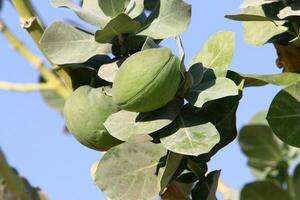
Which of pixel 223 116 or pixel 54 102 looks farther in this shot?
pixel 54 102

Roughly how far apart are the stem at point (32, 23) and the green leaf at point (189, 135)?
0.19 m

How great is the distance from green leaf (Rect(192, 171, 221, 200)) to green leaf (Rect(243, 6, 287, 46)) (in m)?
0.24

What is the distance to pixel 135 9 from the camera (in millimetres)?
1036

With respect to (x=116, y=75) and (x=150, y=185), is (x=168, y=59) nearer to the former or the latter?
(x=116, y=75)

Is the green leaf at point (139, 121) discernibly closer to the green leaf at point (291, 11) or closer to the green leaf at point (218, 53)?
the green leaf at point (218, 53)

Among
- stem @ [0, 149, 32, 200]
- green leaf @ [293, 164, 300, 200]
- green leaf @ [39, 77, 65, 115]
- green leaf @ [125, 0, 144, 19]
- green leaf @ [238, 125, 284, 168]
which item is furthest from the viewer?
green leaf @ [39, 77, 65, 115]

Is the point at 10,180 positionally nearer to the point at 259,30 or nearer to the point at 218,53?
the point at 218,53

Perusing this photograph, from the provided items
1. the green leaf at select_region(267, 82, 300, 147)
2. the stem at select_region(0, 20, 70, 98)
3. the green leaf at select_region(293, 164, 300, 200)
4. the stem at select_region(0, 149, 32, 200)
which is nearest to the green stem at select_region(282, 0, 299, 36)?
the green leaf at select_region(267, 82, 300, 147)

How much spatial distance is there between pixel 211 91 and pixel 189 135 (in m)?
0.06

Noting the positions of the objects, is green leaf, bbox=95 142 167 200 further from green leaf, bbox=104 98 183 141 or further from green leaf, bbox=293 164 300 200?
green leaf, bbox=293 164 300 200

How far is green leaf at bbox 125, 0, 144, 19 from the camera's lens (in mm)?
1029

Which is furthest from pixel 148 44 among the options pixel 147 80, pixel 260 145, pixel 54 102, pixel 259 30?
pixel 54 102

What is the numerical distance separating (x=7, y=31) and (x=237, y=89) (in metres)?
0.43

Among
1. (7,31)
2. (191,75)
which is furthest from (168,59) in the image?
(7,31)
